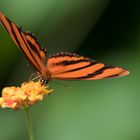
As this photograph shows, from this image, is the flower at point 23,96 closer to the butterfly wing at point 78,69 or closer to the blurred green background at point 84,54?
the butterfly wing at point 78,69

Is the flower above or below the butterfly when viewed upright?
below

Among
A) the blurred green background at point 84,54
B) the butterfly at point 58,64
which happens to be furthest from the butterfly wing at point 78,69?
the blurred green background at point 84,54

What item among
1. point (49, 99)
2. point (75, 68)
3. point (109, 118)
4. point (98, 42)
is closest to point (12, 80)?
point (49, 99)

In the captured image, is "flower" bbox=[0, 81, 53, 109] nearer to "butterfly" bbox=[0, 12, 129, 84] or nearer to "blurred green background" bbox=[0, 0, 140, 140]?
"butterfly" bbox=[0, 12, 129, 84]

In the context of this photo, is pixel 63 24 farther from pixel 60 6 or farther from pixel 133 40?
pixel 133 40

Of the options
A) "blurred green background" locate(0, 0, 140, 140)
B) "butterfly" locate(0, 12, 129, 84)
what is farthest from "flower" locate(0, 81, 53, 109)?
"blurred green background" locate(0, 0, 140, 140)

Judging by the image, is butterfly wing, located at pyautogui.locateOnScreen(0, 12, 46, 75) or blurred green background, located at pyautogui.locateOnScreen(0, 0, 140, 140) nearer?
butterfly wing, located at pyautogui.locateOnScreen(0, 12, 46, 75)
